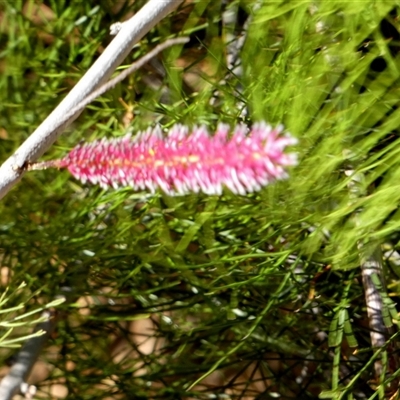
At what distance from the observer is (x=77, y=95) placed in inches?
9.1

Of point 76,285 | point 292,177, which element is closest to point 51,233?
point 76,285

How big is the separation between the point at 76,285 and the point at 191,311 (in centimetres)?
8

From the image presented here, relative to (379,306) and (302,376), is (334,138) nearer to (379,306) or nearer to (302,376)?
(379,306)

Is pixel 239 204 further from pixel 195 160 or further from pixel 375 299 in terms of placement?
pixel 195 160

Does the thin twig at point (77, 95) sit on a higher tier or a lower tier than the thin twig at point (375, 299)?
higher

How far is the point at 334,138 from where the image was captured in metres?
0.29

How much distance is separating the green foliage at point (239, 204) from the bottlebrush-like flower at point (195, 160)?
5.0 inches

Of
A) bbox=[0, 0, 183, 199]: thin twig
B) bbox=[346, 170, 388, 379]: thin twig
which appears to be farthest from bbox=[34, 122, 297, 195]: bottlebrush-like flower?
bbox=[346, 170, 388, 379]: thin twig

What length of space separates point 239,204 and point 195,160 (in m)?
0.22

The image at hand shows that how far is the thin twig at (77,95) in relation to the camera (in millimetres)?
223

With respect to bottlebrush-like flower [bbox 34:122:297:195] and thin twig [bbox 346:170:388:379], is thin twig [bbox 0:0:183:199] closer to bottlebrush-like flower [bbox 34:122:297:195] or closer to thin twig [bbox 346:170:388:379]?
bottlebrush-like flower [bbox 34:122:297:195]

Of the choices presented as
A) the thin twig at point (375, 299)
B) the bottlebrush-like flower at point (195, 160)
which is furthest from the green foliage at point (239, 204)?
the bottlebrush-like flower at point (195, 160)

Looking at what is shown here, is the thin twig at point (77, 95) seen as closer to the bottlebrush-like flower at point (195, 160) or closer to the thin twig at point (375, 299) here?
the bottlebrush-like flower at point (195, 160)

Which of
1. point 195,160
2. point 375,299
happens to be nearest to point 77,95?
point 195,160
